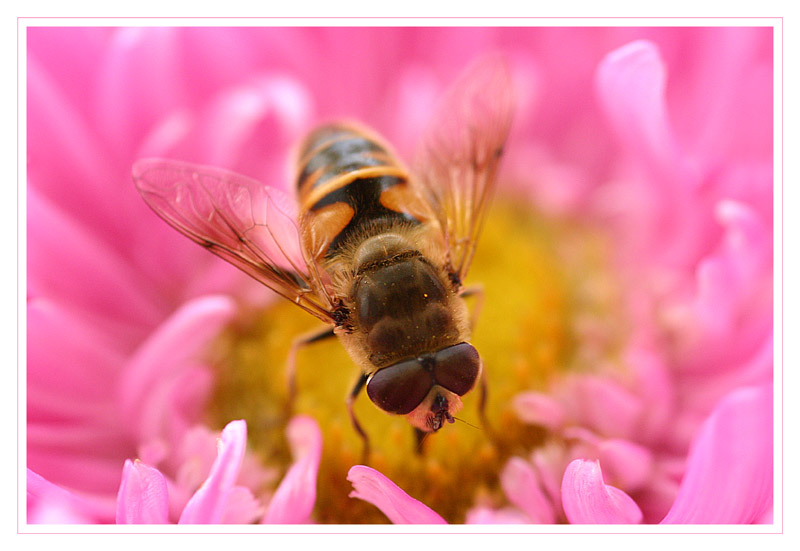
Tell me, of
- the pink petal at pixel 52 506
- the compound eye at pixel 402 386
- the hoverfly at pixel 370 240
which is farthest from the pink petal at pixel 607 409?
the pink petal at pixel 52 506

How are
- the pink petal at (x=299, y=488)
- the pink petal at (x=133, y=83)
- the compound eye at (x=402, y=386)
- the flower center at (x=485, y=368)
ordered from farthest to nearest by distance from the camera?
the pink petal at (x=133, y=83) → the flower center at (x=485, y=368) → the pink petal at (x=299, y=488) → the compound eye at (x=402, y=386)

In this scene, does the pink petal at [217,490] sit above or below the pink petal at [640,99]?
below

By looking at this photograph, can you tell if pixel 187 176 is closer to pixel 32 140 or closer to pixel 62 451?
pixel 32 140

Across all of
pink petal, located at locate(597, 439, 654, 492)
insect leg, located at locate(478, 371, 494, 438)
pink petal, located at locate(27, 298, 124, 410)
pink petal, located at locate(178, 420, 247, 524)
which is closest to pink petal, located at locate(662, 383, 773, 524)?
pink petal, located at locate(597, 439, 654, 492)

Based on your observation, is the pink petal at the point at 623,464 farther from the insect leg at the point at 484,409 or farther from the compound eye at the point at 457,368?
the compound eye at the point at 457,368
